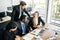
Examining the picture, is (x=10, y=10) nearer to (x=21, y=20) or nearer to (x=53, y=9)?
(x=21, y=20)

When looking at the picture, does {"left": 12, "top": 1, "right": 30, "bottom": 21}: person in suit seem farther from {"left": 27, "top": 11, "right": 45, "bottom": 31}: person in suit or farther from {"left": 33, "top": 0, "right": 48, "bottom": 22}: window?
{"left": 33, "top": 0, "right": 48, "bottom": 22}: window

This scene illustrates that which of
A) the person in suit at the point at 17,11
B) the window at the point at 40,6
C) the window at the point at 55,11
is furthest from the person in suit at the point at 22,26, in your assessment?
the window at the point at 55,11

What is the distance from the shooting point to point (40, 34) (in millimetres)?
2070

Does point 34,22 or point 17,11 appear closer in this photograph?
point 17,11

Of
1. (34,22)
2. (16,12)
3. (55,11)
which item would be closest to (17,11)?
(16,12)

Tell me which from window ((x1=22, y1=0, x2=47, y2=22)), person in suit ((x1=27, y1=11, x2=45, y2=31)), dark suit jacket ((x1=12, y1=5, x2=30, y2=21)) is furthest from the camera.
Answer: window ((x1=22, y1=0, x2=47, y2=22))

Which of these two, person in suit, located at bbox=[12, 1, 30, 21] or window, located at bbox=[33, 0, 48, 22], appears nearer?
person in suit, located at bbox=[12, 1, 30, 21]

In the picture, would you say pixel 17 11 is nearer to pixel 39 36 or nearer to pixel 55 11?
pixel 39 36

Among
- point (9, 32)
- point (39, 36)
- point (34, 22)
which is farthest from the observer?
point (34, 22)

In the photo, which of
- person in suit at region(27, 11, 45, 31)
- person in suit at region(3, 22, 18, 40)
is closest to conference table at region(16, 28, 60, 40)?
person in suit at region(3, 22, 18, 40)

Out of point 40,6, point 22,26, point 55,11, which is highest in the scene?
point 40,6

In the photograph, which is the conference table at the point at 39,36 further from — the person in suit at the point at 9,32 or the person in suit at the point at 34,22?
the person in suit at the point at 34,22

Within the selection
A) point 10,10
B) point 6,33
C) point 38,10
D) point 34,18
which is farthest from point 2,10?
point 38,10

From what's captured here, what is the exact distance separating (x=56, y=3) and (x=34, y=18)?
680 millimetres
